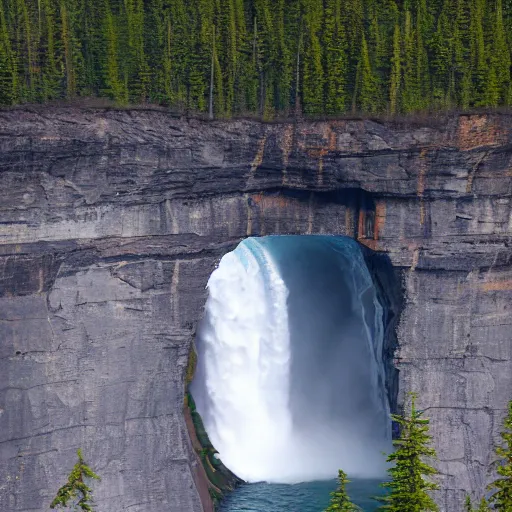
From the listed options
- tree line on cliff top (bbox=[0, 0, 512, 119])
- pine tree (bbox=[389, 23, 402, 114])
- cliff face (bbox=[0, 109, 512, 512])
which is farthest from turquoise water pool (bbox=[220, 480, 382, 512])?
pine tree (bbox=[389, 23, 402, 114])

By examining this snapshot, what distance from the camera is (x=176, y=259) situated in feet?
109

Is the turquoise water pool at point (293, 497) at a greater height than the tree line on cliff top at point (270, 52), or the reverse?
the tree line on cliff top at point (270, 52)

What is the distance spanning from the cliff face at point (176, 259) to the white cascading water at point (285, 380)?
3434 millimetres

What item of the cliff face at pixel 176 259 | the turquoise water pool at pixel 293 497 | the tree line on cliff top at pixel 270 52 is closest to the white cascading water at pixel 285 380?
the turquoise water pool at pixel 293 497

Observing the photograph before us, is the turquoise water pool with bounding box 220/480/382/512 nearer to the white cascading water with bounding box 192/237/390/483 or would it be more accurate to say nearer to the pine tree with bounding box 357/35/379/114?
the white cascading water with bounding box 192/237/390/483

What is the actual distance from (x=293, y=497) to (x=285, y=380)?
4769 millimetres

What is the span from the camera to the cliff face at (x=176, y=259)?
31.8 meters

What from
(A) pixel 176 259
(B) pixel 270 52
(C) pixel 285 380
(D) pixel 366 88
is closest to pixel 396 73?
(D) pixel 366 88

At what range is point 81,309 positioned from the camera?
32500mm

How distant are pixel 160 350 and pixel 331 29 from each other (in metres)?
9.92

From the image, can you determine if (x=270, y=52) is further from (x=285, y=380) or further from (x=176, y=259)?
(x=285, y=380)

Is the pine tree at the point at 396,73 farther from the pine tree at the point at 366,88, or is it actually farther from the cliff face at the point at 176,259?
A: the cliff face at the point at 176,259

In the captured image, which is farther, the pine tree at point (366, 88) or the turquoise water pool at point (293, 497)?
the turquoise water pool at point (293, 497)

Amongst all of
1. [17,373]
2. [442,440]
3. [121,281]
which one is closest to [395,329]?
[442,440]
